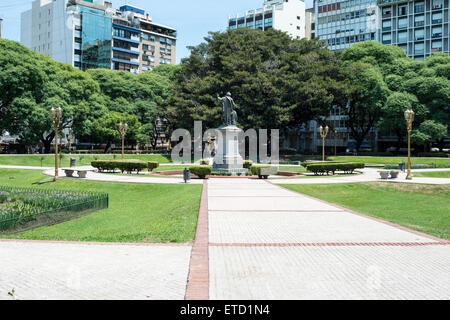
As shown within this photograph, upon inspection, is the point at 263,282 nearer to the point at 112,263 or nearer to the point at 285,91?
the point at 112,263

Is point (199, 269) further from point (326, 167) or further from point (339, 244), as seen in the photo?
point (326, 167)

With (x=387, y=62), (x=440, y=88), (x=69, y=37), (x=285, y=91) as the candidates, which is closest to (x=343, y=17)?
(x=387, y=62)

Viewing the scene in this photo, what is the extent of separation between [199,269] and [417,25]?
81.0 meters

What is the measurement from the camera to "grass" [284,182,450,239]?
41.5ft

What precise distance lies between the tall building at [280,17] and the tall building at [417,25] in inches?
914

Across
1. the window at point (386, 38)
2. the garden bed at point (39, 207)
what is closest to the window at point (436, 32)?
the window at point (386, 38)

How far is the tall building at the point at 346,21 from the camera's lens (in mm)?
78125

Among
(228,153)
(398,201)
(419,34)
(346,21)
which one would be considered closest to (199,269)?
(398,201)

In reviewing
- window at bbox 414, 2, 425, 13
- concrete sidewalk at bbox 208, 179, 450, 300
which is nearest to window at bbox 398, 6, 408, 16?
window at bbox 414, 2, 425, 13

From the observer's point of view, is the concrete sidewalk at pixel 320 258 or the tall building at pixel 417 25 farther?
the tall building at pixel 417 25

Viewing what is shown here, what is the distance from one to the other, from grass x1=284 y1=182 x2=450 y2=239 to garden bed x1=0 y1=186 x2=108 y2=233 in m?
10.8

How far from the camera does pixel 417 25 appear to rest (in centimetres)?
7350

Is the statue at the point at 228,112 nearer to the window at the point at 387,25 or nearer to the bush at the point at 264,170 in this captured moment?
the bush at the point at 264,170

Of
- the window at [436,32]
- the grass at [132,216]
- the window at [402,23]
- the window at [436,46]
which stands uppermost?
the window at [402,23]
